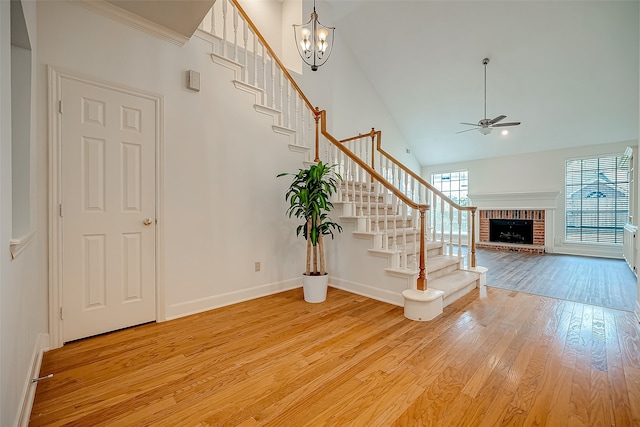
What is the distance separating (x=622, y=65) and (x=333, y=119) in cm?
484

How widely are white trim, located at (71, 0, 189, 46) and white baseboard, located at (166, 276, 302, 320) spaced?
2465mm

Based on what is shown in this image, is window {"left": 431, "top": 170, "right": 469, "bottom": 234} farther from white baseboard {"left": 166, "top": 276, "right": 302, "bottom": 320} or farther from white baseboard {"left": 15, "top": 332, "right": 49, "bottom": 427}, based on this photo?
white baseboard {"left": 15, "top": 332, "right": 49, "bottom": 427}

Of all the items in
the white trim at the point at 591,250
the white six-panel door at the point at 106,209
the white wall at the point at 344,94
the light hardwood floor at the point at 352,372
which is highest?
the white wall at the point at 344,94

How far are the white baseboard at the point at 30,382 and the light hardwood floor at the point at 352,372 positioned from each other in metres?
0.05

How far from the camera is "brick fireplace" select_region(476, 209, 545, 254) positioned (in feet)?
22.5

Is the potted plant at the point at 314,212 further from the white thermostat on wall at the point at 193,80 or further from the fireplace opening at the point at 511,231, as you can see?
the fireplace opening at the point at 511,231

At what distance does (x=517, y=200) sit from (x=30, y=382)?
8.75 m

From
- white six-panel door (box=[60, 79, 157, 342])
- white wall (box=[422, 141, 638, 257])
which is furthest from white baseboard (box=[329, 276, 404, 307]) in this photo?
white wall (box=[422, 141, 638, 257])

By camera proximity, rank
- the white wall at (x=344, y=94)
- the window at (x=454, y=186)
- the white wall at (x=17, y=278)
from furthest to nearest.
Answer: the window at (x=454, y=186) → the white wall at (x=344, y=94) → the white wall at (x=17, y=278)

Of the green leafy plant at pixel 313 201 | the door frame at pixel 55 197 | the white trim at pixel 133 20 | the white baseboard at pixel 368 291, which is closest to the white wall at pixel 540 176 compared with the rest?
the white baseboard at pixel 368 291

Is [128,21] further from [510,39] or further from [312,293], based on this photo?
[510,39]

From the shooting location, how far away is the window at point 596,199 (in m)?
6.11

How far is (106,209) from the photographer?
7.64 ft

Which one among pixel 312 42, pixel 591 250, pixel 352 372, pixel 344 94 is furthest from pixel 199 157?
pixel 591 250
